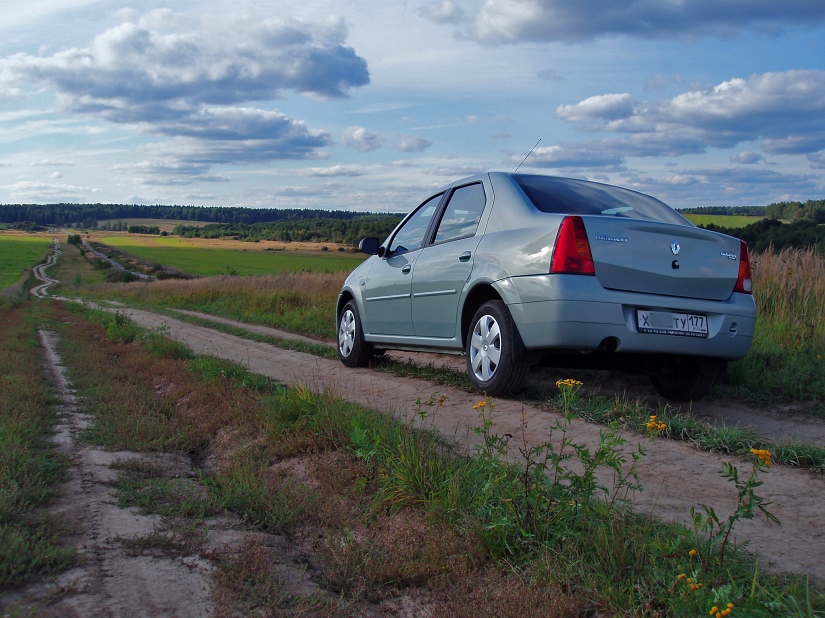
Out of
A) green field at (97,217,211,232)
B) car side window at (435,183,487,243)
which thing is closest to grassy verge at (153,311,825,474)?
car side window at (435,183,487,243)

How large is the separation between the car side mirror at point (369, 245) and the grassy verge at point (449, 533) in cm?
303

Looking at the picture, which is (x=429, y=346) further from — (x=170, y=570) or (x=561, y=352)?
(x=170, y=570)

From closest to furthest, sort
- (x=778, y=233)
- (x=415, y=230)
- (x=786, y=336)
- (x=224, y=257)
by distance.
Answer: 1. (x=786, y=336)
2. (x=415, y=230)
3. (x=778, y=233)
4. (x=224, y=257)

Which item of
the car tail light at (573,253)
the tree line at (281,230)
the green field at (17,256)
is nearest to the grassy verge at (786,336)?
the car tail light at (573,253)

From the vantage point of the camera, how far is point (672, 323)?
186 inches

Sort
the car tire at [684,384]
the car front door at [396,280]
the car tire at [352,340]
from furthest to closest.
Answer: the car tire at [352,340], the car front door at [396,280], the car tire at [684,384]

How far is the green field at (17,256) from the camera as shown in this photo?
66.1 meters

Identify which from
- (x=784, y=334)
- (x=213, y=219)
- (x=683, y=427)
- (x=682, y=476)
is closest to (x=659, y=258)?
(x=683, y=427)

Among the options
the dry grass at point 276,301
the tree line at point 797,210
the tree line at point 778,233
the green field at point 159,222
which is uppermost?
the green field at point 159,222

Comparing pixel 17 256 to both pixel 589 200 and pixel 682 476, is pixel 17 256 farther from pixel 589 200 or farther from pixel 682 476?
pixel 682 476

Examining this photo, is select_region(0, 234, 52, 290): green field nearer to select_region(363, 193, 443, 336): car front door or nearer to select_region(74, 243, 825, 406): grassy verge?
select_region(363, 193, 443, 336): car front door

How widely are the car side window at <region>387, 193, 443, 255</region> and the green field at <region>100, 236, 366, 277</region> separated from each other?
1297 inches

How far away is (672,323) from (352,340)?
4.15m

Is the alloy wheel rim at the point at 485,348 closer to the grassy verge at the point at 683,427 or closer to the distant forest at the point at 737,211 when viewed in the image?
the grassy verge at the point at 683,427
